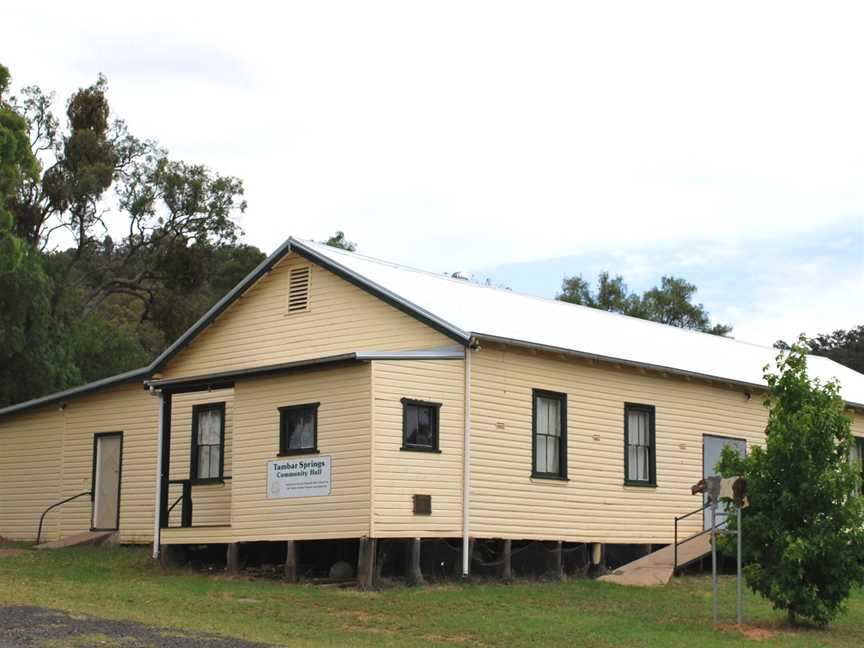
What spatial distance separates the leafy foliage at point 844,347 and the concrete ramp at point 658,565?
4625cm

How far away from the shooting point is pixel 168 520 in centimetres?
2634

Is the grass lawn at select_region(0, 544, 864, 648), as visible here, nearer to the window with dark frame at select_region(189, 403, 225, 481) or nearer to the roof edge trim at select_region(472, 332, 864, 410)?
the window with dark frame at select_region(189, 403, 225, 481)

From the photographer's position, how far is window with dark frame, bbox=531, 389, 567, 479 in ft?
81.7

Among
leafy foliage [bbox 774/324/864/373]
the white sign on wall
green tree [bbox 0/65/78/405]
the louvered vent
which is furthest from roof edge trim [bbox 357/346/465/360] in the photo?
leafy foliage [bbox 774/324/864/373]

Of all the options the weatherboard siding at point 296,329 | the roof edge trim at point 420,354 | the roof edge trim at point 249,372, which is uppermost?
the weatherboard siding at point 296,329

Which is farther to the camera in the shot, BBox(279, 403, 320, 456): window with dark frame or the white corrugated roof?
the white corrugated roof

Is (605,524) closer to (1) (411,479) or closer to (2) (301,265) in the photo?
(1) (411,479)

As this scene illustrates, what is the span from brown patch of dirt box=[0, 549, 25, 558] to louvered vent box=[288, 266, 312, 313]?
7488mm

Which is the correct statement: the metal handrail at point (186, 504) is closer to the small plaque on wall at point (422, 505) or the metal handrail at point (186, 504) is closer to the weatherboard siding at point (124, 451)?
the weatherboard siding at point (124, 451)

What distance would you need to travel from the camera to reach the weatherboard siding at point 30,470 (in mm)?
30625

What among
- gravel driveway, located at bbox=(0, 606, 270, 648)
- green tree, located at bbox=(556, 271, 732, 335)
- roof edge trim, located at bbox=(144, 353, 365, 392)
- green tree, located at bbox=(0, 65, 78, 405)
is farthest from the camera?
green tree, located at bbox=(556, 271, 732, 335)

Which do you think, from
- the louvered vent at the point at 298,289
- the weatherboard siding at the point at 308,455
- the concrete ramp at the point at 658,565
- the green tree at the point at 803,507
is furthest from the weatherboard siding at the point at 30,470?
the green tree at the point at 803,507

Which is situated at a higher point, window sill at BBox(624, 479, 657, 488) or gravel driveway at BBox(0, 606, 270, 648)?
window sill at BBox(624, 479, 657, 488)

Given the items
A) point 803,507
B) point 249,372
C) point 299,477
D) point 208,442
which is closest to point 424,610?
point 299,477
